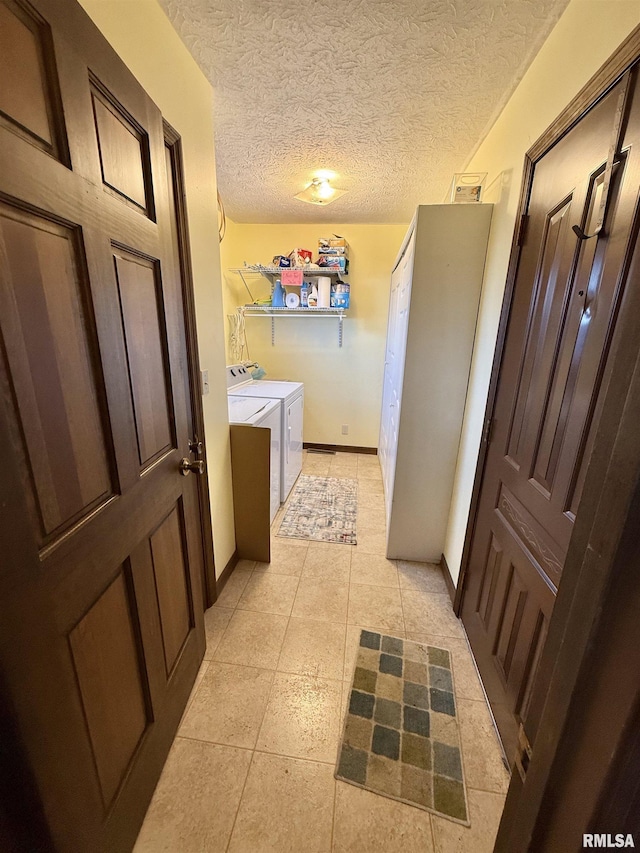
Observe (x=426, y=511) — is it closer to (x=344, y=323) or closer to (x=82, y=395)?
(x=82, y=395)

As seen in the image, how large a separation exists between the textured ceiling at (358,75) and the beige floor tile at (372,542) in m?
2.48

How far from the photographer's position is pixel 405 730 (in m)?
1.21

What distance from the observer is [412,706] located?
129cm

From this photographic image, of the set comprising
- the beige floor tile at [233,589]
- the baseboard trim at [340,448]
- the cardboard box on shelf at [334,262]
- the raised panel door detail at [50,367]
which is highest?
the cardboard box on shelf at [334,262]

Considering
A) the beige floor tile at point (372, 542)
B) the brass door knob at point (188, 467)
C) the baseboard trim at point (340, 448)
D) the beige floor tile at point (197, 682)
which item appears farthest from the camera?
the baseboard trim at point (340, 448)

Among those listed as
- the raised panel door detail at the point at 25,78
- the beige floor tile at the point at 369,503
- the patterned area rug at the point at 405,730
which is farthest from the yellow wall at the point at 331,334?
the raised panel door detail at the point at 25,78

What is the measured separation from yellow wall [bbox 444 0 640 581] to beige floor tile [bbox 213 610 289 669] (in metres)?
1.01

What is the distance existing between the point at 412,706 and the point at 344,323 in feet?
10.7

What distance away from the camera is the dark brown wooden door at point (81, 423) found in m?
0.53

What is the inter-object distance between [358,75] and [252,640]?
8.44 feet

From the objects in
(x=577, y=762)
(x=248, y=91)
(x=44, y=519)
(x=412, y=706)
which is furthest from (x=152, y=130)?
(x=412, y=706)

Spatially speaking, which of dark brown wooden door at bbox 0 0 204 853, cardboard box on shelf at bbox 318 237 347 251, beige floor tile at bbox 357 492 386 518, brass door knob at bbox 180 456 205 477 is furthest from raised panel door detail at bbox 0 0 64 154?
cardboard box on shelf at bbox 318 237 347 251

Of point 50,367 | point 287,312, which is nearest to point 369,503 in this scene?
point 287,312

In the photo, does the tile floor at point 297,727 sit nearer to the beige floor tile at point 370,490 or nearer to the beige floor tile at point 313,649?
the beige floor tile at point 313,649
